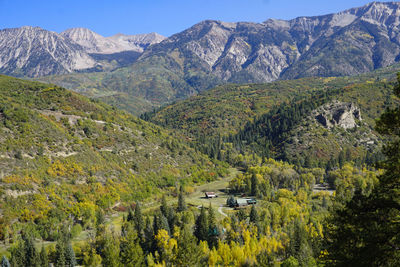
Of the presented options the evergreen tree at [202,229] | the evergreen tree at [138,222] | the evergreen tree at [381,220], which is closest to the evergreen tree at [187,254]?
the evergreen tree at [202,229]

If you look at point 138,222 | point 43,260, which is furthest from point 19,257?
point 138,222

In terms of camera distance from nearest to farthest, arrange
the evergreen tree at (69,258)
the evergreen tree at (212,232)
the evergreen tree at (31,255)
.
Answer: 1. the evergreen tree at (31,255)
2. the evergreen tree at (69,258)
3. the evergreen tree at (212,232)

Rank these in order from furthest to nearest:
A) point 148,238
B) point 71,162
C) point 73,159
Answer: point 73,159, point 71,162, point 148,238

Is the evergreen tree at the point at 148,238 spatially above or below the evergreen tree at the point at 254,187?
below

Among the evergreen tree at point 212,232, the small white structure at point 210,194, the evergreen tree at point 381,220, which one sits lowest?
the evergreen tree at point 212,232

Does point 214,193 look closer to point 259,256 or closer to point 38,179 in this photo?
point 259,256

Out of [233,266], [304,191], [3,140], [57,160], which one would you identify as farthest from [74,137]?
[304,191]

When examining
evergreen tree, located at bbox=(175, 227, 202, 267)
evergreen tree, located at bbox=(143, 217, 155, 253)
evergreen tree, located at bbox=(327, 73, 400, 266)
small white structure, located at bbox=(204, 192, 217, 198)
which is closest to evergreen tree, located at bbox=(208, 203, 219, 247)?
evergreen tree, located at bbox=(175, 227, 202, 267)

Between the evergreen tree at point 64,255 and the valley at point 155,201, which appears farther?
the evergreen tree at point 64,255

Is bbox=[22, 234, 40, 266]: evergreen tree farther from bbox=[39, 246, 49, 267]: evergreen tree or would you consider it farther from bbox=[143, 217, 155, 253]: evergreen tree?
bbox=[143, 217, 155, 253]: evergreen tree

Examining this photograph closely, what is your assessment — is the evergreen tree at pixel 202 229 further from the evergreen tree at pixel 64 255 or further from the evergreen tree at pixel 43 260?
the evergreen tree at pixel 43 260

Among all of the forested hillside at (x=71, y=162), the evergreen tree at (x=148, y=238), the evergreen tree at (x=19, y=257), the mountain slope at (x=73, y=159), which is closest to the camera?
the evergreen tree at (x=19, y=257)

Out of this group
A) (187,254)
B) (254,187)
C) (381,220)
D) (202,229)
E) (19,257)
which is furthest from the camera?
(254,187)

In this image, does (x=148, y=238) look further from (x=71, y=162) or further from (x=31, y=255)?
(x=71, y=162)
